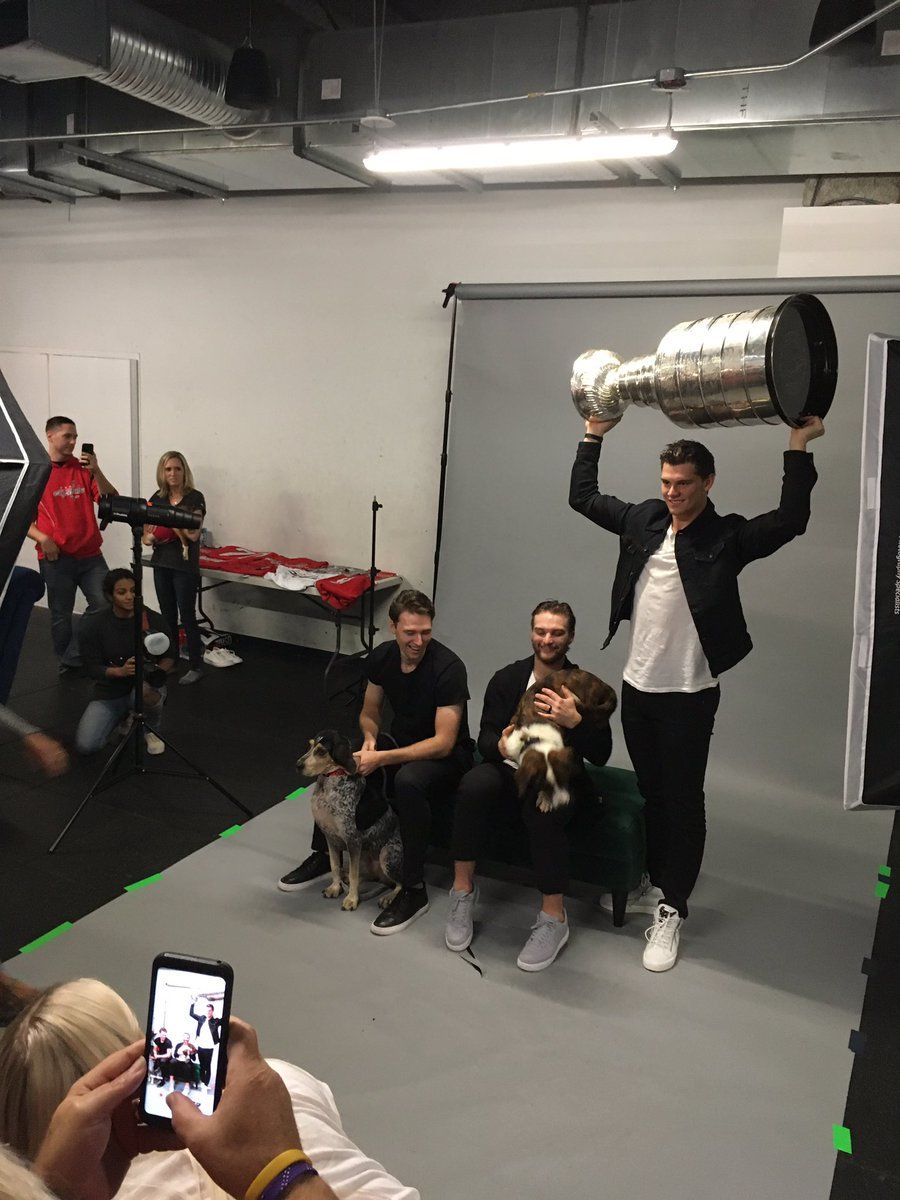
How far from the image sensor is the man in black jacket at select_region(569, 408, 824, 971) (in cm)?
310

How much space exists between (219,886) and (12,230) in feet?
20.3

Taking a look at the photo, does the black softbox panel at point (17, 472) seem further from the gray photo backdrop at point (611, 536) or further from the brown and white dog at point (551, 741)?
the gray photo backdrop at point (611, 536)

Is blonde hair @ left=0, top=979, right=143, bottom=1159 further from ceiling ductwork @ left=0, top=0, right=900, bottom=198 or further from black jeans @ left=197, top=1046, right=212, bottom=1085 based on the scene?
ceiling ductwork @ left=0, top=0, right=900, bottom=198

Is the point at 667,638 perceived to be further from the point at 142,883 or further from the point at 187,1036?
the point at 187,1036

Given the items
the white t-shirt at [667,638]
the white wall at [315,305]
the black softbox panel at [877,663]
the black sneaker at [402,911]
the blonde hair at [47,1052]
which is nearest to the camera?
the blonde hair at [47,1052]

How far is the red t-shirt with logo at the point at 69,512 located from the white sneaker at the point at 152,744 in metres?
1.54

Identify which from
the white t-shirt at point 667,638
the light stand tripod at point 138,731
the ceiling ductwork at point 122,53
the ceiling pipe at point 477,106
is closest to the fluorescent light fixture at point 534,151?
the ceiling pipe at point 477,106

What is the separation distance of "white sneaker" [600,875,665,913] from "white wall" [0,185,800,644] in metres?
2.59

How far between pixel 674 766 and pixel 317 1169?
87.5 inches

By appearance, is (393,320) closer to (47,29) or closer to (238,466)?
(238,466)

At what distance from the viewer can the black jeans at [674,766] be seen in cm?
315


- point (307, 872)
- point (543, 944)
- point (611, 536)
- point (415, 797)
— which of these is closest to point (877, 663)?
point (543, 944)

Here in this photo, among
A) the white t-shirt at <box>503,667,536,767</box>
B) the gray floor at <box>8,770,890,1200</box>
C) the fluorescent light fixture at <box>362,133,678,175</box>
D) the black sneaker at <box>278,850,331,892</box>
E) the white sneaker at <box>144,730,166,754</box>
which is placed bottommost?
the gray floor at <box>8,770,890,1200</box>

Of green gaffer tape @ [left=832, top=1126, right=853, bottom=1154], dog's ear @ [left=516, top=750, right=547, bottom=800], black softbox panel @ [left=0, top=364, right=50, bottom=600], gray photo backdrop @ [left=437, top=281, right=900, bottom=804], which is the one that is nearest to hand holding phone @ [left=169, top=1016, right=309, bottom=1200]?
black softbox panel @ [left=0, top=364, right=50, bottom=600]
